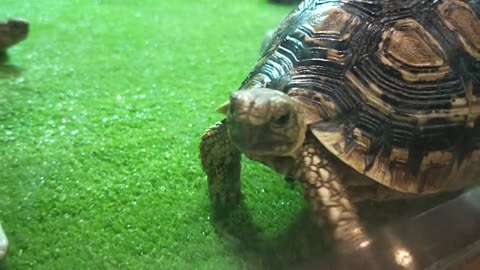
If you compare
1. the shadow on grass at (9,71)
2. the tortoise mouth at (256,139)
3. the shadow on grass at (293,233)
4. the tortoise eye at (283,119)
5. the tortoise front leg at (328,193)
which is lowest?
the shadow on grass at (9,71)

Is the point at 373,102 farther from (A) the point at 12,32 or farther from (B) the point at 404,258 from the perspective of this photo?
(A) the point at 12,32

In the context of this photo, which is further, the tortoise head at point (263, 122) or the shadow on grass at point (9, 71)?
the shadow on grass at point (9, 71)

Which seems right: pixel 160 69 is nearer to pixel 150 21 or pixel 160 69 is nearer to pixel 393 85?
pixel 150 21

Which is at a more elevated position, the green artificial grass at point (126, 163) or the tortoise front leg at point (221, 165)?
the tortoise front leg at point (221, 165)

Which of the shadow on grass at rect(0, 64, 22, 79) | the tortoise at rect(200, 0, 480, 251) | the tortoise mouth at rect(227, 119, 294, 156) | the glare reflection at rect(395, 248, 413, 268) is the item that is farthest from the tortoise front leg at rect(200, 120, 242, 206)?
the shadow on grass at rect(0, 64, 22, 79)

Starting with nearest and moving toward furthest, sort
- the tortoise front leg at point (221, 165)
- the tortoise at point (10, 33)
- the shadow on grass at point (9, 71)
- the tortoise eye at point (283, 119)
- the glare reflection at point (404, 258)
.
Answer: the glare reflection at point (404, 258) < the tortoise eye at point (283, 119) < the tortoise front leg at point (221, 165) < the shadow on grass at point (9, 71) < the tortoise at point (10, 33)

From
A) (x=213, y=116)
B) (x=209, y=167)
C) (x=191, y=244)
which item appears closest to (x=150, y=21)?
(x=213, y=116)

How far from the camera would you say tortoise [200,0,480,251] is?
1345mm

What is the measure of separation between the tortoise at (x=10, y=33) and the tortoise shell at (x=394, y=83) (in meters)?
1.81

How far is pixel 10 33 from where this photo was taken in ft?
9.14

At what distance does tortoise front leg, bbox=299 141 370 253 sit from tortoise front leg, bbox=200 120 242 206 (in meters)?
0.29

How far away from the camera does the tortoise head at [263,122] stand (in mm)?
1194

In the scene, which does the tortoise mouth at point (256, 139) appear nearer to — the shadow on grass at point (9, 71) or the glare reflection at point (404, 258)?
the glare reflection at point (404, 258)

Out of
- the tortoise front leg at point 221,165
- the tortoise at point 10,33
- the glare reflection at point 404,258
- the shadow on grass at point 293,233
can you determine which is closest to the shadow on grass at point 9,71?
the tortoise at point 10,33
